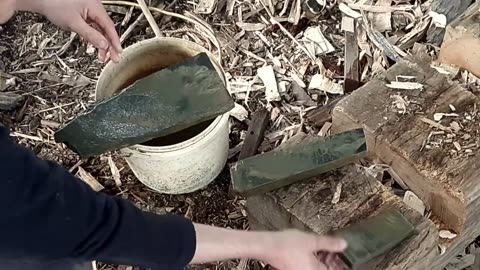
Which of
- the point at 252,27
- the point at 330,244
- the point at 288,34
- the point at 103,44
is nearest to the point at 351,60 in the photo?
the point at 288,34

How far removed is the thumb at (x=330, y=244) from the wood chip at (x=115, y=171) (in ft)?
2.74

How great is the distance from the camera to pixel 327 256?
66.2 inches

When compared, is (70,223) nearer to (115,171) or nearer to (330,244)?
(330,244)

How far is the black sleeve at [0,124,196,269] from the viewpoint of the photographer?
123 centimetres

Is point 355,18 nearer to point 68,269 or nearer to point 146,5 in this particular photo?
point 146,5

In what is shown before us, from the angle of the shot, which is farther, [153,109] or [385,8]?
[385,8]

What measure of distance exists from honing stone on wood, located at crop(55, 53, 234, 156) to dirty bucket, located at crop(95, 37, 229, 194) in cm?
5

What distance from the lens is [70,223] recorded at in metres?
1.28

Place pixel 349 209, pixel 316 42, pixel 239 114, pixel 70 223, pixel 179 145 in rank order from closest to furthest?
pixel 70 223 < pixel 349 209 < pixel 179 145 < pixel 239 114 < pixel 316 42

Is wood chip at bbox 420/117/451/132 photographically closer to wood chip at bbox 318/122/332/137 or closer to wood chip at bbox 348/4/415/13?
wood chip at bbox 318/122/332/137

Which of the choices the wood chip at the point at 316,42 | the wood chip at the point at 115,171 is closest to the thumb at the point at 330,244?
the wood chip at the point at 115,171

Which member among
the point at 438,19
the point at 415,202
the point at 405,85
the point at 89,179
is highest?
the point at 405,85

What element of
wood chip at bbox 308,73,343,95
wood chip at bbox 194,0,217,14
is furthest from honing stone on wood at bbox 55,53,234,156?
wood chip at bbox 194,0,217,14

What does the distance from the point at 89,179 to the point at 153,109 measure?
15.8 inches
